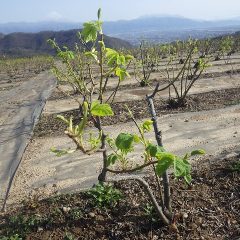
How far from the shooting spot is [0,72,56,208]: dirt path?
27.6ft

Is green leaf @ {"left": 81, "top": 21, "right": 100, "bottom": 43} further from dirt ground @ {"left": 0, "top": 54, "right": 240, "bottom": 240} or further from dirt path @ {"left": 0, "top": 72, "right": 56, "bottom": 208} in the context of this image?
dirt path @ {"left": 0, "top": 72, "right": 56, "bottom": 208}

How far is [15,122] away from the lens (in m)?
12.4

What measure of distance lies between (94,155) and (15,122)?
16.4 feet

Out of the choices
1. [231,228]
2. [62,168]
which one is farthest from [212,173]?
[62,168]

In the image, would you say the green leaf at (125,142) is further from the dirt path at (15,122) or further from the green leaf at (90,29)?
the dirt path at (15,122)

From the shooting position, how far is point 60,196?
237 inches

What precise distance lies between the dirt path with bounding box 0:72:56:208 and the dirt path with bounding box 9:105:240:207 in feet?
0.81

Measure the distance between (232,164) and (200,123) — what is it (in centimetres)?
401

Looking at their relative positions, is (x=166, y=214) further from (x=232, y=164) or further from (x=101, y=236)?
(x=232, y=164)

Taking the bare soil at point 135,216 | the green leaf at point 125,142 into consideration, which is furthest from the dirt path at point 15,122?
the green leaf at point 125,142

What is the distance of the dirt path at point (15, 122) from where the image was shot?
8417mm

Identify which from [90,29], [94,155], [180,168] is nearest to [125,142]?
[180,168]

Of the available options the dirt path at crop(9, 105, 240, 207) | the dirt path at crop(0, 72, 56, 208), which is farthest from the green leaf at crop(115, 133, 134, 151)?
the dirt path at crop(0, 72, 56, 208)

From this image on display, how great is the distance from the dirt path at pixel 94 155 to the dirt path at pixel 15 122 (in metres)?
0.25
